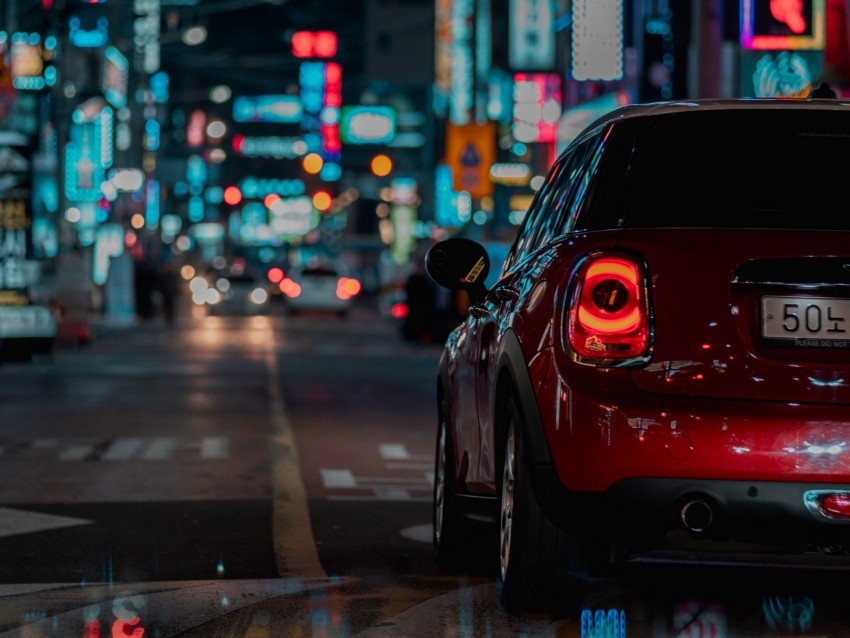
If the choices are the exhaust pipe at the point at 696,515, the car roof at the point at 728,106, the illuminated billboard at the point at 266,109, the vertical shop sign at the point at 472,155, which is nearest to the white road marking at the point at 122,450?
the car roof at the point at 728,106

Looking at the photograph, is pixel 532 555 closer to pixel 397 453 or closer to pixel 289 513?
pixel 289 513

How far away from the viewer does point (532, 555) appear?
5727mm

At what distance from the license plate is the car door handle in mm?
1072

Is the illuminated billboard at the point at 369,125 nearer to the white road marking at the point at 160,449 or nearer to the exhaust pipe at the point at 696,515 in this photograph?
the white road marking at the point at 160,449

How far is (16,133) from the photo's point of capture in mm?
29531

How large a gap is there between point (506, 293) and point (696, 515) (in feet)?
4.57

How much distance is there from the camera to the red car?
5250 millimetres

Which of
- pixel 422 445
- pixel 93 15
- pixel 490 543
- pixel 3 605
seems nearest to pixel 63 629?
pixel 3 605

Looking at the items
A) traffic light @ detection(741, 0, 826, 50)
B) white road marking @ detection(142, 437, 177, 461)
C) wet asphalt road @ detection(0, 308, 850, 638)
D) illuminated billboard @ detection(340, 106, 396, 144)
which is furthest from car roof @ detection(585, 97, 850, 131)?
illuminated billboard @ detection(340, 106, 396, 144)

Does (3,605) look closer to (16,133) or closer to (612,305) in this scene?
(612,305)

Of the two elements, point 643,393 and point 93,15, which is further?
point 93,15

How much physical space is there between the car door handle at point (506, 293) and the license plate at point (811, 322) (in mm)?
1072

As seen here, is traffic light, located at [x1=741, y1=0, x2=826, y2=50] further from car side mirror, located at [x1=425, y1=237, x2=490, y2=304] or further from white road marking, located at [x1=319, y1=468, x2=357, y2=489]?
car side mirror, located at [x1=425, y1=237, x2=490, y2=304]

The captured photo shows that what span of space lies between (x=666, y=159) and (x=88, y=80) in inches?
2152
